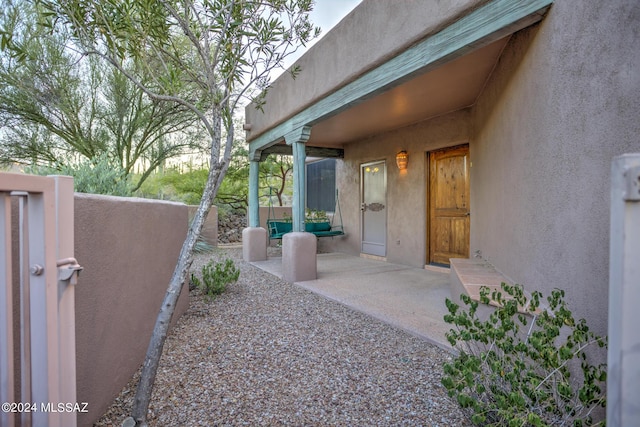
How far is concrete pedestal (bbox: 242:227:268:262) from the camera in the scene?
644cm

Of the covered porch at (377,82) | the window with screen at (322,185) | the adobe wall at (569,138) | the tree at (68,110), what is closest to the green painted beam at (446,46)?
the covered porch at (377,82)

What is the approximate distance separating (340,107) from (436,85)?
1085 mm

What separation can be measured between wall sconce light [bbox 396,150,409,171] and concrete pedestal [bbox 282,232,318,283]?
211 centimetres

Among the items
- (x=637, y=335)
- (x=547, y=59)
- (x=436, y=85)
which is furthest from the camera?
(x=436, y=85)

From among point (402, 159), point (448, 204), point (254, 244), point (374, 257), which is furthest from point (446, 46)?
point (254, 244)

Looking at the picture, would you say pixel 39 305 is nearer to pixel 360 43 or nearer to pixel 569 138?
pixel 569 138

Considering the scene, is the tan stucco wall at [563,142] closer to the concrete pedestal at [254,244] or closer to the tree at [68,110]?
the concrete pedestal at [254,244]

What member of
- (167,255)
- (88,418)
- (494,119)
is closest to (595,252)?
(494,119)

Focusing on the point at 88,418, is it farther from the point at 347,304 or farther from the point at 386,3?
the point at 386,3

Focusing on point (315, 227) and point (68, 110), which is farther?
point (315, 227)

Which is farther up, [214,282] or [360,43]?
[360,43]

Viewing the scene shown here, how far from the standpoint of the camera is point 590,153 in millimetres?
1630

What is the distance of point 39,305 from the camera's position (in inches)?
37.0

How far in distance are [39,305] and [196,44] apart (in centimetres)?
179
